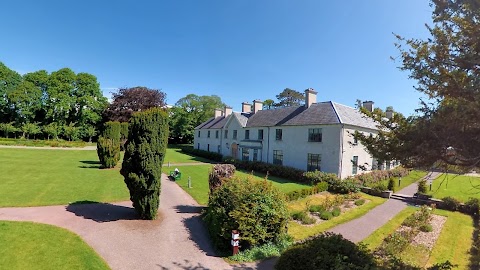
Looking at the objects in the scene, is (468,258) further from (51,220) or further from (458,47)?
(51,220)

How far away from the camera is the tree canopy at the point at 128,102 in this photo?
51.7 m

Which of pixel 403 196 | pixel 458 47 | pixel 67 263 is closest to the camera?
pixel 458 47

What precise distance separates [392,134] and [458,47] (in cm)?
222

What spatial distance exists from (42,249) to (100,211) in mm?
4462

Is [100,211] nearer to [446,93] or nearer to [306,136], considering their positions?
[446,93]

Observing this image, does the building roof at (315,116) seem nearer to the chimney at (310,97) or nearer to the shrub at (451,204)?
the chimney at (310,97)

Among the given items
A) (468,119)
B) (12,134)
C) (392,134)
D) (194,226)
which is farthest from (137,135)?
(12,134)

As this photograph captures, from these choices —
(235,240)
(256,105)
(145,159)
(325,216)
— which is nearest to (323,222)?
(325,216)

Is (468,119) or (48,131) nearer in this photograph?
(468,119)

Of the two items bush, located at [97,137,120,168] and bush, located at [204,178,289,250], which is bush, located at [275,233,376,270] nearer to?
bush, located at [204,178,289,250]

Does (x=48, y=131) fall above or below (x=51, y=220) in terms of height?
above

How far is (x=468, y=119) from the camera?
473cm

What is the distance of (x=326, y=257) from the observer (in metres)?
6.12

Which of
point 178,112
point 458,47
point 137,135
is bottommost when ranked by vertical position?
point 137,135
